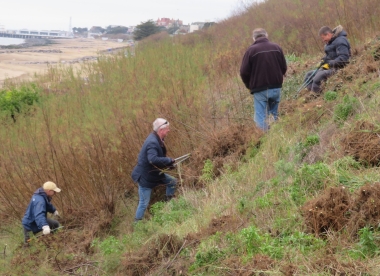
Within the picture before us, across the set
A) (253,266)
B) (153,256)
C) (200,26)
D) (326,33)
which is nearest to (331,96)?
(326,33)

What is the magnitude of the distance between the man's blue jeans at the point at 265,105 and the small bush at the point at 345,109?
146 centimetres

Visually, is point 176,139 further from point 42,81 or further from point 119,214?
point 42,81

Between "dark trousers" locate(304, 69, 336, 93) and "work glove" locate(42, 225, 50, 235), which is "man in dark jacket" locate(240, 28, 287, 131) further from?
"work glove" locate(42, 225, 50, 235)

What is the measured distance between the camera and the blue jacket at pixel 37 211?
7031 millimetres

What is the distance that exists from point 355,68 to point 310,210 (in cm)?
452

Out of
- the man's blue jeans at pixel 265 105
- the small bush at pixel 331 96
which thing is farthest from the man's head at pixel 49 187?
the small bush at pixel 331 96

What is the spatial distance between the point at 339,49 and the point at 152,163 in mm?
3924

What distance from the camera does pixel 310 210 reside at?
4.43 meters

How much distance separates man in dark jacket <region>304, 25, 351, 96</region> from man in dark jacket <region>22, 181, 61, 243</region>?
15.8ft

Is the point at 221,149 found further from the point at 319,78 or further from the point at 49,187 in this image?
the point at 49,187

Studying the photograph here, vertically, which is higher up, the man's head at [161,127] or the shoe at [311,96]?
the shoe at [311,96]

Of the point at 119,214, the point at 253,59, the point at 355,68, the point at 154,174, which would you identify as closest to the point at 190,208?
the point at 154,174

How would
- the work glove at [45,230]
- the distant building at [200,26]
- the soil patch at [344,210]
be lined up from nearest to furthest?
1. the soil patch at [344,210]
2. the work glove at [45,230]
3. the distant building at [200,26]

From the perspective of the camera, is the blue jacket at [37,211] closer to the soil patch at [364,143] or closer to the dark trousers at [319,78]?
the soil patch at [364,143]
